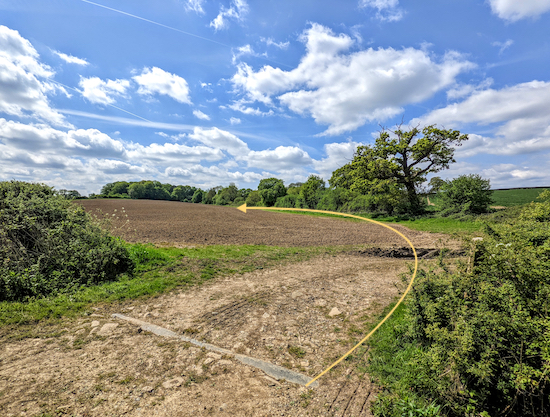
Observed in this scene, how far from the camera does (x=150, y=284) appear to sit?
7.56 metres

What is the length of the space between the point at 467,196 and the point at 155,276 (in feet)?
89.7

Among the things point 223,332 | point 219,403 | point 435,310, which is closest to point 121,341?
point 223,332

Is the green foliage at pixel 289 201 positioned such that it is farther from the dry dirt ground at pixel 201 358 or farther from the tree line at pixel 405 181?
the dry dirt ground at pixel 201 358

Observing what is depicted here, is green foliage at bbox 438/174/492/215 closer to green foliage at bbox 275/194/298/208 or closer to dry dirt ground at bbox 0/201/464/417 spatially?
dry dirt ground at bbox 0/201/464/417

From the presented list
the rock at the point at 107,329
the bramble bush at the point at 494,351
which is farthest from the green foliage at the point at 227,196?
the bramble bush at the point at 494,351

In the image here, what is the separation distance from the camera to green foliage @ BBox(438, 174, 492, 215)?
2348 cm

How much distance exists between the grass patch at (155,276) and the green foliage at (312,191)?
1338 inches

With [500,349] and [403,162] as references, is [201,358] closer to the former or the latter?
[500,349]

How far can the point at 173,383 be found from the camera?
3695mm

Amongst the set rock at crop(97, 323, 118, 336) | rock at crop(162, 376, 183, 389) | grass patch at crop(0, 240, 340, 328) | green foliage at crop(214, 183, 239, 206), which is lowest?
rock at crop(162, 376, 183, 389)

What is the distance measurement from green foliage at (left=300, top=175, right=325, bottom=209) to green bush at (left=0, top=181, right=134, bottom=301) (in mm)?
39968

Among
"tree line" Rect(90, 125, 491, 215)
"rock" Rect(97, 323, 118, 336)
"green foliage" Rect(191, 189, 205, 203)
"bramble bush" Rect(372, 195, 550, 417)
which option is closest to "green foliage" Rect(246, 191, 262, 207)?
"tree line" Rect(90, 125, 491, 215)

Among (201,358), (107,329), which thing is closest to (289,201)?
(107,329)

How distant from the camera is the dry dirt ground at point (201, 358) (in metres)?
3.33
